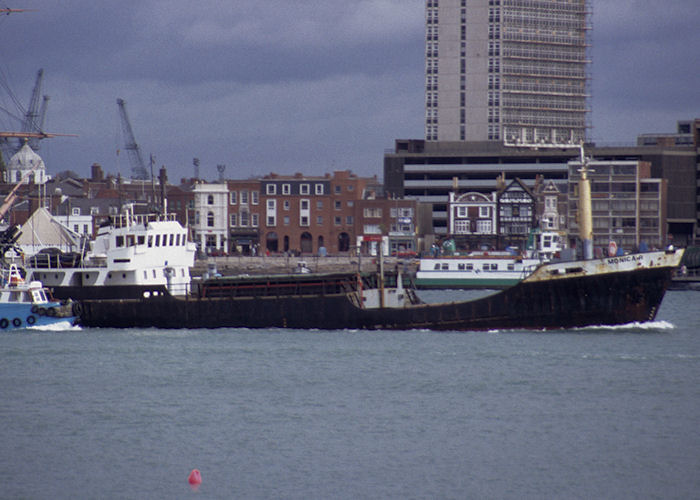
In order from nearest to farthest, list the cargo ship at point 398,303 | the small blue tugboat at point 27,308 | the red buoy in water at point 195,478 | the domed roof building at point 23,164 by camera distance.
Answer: the red buoy in water at point 195,478, the cargo ship at point 398,303, the small blue tugboat at point 27,308, the domed roof building at point 23,164

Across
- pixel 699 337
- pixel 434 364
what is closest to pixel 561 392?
pixel 434 364

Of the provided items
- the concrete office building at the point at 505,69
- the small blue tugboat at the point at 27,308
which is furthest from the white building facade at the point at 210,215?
the small blue tugboat at the point at 27,308

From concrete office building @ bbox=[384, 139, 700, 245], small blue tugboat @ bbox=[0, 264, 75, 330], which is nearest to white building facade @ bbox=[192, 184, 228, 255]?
concrete office building @ bbox=[384, 139, 700, 245]

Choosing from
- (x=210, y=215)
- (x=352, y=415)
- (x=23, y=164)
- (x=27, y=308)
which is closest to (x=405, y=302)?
(x=27, y=308)

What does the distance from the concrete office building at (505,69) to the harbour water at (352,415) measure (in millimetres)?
121642

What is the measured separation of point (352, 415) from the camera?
36.3 m

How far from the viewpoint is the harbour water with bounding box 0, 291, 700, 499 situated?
2875 centimetres

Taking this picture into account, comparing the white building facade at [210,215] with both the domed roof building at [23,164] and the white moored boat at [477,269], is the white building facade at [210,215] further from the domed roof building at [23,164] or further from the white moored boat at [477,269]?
the domed roof building at [23,164]

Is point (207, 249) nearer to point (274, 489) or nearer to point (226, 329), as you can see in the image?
point (226, 329)

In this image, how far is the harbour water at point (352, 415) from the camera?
28.8m

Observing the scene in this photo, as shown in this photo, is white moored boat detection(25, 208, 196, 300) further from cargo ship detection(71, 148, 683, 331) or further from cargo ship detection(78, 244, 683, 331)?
cargo ship detection(78, 244, 683, 331)

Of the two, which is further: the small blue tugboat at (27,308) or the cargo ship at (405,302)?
the small blue tugboat at (27,308)

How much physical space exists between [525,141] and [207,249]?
58.3 metres

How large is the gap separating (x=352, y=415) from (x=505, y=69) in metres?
142
